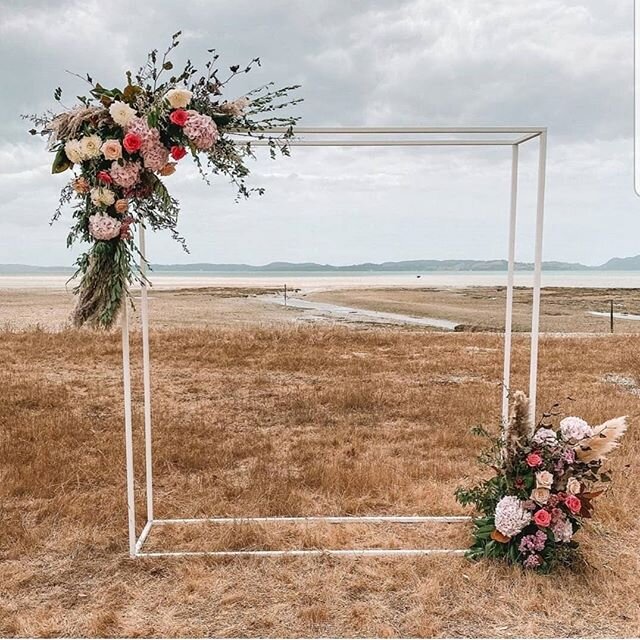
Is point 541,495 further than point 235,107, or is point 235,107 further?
point 541,495

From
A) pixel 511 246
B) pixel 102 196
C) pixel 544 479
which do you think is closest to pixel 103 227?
pixel 102 196

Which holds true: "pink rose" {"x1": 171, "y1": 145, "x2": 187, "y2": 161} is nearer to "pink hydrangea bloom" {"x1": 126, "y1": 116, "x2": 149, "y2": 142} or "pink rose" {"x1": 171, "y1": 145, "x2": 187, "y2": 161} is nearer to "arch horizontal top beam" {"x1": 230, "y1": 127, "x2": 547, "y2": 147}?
"pink hydrangea bloom" {"x1": 126, "y1": 116, "x2": 149, "y2": 142}

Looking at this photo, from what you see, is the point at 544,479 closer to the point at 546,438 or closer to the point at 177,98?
the point at 546,438

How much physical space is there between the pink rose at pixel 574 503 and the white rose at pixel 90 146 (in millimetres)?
2401

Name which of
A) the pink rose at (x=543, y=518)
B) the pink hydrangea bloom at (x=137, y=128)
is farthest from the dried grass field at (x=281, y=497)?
the pink hydrangea bloom at (x=137, y=128)

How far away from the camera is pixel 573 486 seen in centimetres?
259

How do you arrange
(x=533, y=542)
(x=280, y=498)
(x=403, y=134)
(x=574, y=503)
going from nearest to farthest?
(x=574, y=503), (x=533, y=542), (x=403, y=134), (x=280, y=498)

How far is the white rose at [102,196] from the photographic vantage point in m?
2.37

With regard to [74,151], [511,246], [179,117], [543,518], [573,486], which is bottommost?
[543,518]

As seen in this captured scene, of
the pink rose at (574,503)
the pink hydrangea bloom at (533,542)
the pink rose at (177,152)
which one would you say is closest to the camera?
the pink rose at (177,152)

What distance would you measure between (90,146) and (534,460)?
2234 millimetres

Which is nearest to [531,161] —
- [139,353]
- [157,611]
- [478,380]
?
[157,611]

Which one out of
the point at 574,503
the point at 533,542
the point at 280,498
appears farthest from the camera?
the point at 280,498

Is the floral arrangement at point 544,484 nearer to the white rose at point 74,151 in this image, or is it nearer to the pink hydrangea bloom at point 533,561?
the pink hydrangea bloom at point 533,561
